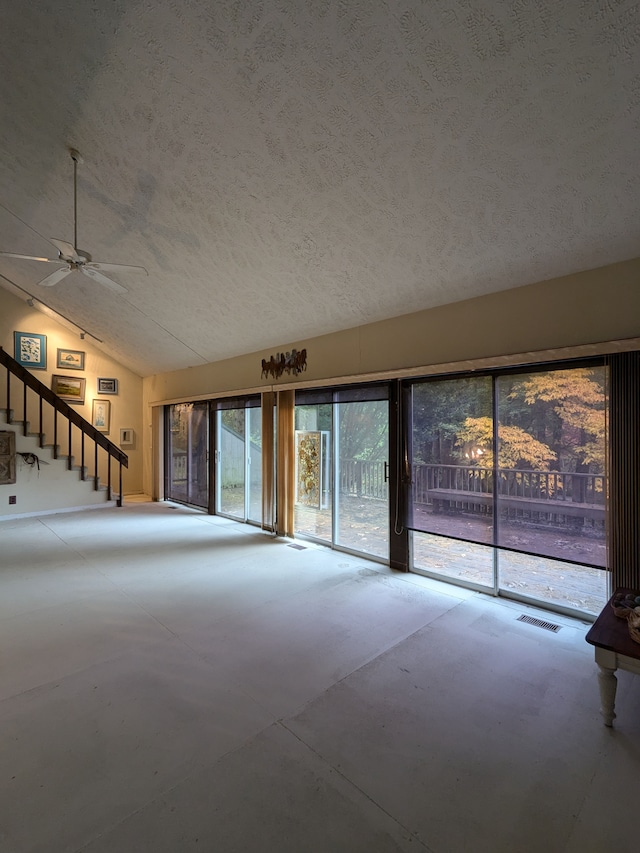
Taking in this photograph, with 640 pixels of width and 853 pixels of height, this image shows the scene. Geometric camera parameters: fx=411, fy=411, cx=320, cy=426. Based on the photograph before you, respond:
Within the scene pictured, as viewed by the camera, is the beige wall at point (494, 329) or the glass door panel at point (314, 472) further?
the glass door panel at point (314, 472)

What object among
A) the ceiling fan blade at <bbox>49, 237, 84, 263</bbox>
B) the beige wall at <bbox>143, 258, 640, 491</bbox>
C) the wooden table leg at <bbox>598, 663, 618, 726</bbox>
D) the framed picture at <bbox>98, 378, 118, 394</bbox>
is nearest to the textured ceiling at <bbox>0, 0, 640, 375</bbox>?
the beige wall at <bbox>143, 258, 640, 491</bbox>

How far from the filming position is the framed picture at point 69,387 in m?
8.53

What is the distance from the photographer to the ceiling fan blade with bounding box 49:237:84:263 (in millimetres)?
3607

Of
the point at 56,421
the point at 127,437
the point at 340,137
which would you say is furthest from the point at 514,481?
the point at 127,437

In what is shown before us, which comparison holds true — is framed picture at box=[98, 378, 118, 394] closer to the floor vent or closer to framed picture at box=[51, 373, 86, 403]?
framed picture at box=[51, 373, 86, 403]

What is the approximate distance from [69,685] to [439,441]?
3461mm

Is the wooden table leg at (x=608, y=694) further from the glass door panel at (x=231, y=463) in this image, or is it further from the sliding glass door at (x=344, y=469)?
the glass door panel at (x=231, y=463)

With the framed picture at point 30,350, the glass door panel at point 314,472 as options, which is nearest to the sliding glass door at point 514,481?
the glass door panel at point 314,472

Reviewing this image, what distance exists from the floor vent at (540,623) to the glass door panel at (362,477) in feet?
5.57

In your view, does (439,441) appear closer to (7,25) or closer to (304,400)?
(304,400)

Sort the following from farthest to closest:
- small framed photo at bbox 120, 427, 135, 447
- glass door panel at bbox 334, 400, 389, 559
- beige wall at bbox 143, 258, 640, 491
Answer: small framed photo at bbox 120, 427, 135, 447
glass door panel at bbox 334, 400, 389, 559
beige wall at bbox 143, 258, 640, 491

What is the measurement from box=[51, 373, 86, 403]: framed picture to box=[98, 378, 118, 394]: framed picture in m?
0.33

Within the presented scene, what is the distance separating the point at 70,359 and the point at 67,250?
5.83 metres

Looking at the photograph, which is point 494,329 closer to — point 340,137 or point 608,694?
point 340,137
